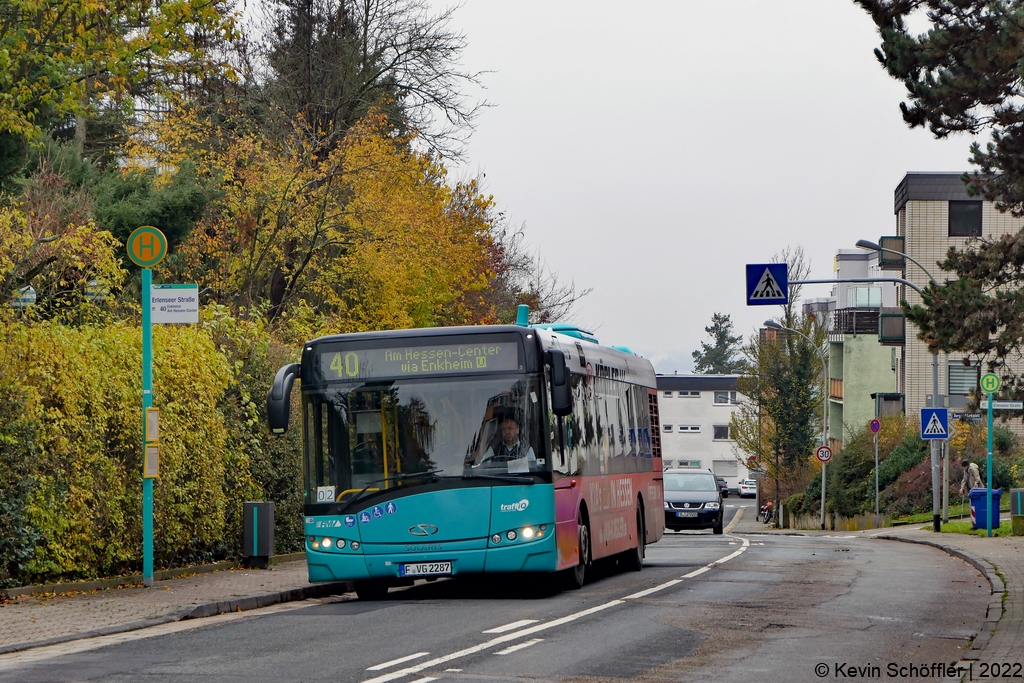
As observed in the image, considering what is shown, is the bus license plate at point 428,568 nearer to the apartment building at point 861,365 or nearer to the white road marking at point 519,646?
the white road marking at point 519,646

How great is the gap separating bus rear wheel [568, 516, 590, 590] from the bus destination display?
7.91 ft

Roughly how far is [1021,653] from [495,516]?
5960 mm

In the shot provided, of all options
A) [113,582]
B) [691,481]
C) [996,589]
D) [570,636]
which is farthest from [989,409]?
[570,636]

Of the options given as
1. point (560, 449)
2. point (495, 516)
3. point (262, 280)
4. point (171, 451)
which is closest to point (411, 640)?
point (495, 516)

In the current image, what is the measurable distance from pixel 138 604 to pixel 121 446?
2845mm

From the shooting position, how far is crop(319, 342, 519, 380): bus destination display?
50.4 ft

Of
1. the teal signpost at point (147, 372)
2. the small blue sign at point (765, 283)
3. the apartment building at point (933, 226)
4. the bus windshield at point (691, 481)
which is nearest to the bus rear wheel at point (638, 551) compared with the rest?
the teal signpost at point (147, 372)

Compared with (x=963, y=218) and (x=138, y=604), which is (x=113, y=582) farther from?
(x=963, y=218)

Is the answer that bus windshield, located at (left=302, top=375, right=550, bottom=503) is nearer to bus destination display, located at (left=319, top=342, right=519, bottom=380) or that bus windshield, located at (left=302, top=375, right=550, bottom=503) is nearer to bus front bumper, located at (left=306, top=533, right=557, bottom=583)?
bus destination display, located at (left=319, top=342, right=519, bottom=380)

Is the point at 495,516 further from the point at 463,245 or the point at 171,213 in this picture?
the point at 463,245

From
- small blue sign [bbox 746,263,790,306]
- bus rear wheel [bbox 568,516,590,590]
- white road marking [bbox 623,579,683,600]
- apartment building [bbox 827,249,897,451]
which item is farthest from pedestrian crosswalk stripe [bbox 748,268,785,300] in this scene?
apartment building [bbox 827,249,897,451]

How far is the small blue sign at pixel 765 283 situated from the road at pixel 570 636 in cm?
1127

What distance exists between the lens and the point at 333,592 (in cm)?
1758

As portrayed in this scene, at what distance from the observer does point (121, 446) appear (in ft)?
56.2
